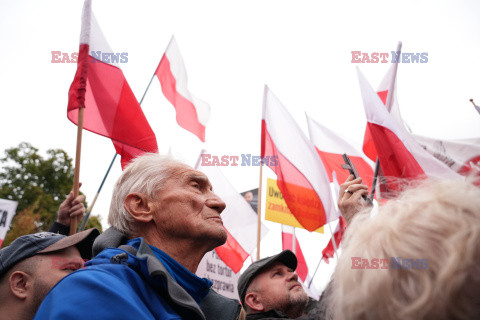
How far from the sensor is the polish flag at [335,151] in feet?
24.3

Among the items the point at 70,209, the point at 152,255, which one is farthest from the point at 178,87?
the point at 152,255

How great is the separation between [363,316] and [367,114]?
448cm

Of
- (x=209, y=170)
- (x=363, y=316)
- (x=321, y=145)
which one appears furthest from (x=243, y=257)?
(x=363, y=316)

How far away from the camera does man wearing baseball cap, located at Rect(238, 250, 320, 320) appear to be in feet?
10.5

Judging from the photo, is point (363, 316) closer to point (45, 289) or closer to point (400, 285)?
point (400, 285)

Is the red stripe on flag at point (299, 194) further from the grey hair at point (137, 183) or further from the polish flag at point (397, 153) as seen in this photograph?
the grey hair at point (137, 183)

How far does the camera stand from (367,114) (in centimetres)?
516

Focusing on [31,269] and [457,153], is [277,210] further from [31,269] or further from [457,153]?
[31,269]

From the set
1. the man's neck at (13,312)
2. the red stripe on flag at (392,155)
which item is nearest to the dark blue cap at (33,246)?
the man's neck at (13,312)

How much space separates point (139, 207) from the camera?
7.57 feet

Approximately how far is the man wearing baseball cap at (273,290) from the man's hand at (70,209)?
4.96ft

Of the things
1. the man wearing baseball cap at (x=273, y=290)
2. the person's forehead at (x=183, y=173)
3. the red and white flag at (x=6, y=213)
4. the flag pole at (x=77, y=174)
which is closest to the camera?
the person's forehead at (x=183, y=173)

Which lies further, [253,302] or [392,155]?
[392,155]

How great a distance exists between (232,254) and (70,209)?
3.96 m
